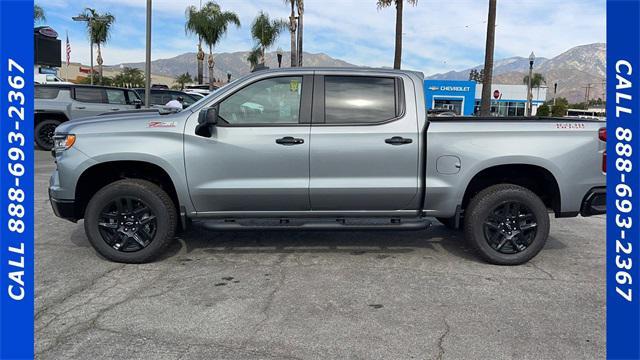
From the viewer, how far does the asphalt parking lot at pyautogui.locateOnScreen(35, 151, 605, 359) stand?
3.22m

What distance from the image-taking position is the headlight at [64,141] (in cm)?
455

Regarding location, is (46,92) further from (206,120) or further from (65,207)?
(206,120)

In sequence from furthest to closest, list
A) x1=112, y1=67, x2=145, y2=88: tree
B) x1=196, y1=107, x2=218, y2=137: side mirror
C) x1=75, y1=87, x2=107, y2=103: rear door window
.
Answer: x1=112, y1=67, x2=145, y2=88: tree, x1=75, y1=87, x2=107, y2=103: rear door window, x1=196, y1=107, x2=218, y2=137: side mirror

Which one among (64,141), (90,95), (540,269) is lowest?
(540,269)

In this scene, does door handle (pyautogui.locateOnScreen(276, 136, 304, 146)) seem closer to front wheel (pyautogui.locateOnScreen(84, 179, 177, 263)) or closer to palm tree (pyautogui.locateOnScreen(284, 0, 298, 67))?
front wheel (pyautogui.locateOnScreen(84, 179, 177, 263))

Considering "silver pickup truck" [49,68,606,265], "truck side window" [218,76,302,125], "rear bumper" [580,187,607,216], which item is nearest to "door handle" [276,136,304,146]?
"silver pickup truck" [49,68,606,265]

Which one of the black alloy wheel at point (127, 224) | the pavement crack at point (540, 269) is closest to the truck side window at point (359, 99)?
the black alloy wheel at point (127, 224)

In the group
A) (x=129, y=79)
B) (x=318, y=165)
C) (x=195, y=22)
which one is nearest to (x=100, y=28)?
(x=195, y=22)

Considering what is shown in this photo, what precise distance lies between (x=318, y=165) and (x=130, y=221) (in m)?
1.88

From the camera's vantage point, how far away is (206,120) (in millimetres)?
4391

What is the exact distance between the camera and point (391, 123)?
467 cm

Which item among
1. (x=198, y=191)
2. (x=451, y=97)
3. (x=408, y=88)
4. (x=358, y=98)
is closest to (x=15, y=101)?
(x=198, y=191)

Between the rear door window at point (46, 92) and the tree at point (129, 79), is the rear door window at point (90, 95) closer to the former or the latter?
the rear door window at point (46, 92)

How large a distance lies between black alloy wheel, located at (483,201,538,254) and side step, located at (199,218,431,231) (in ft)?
2.11
